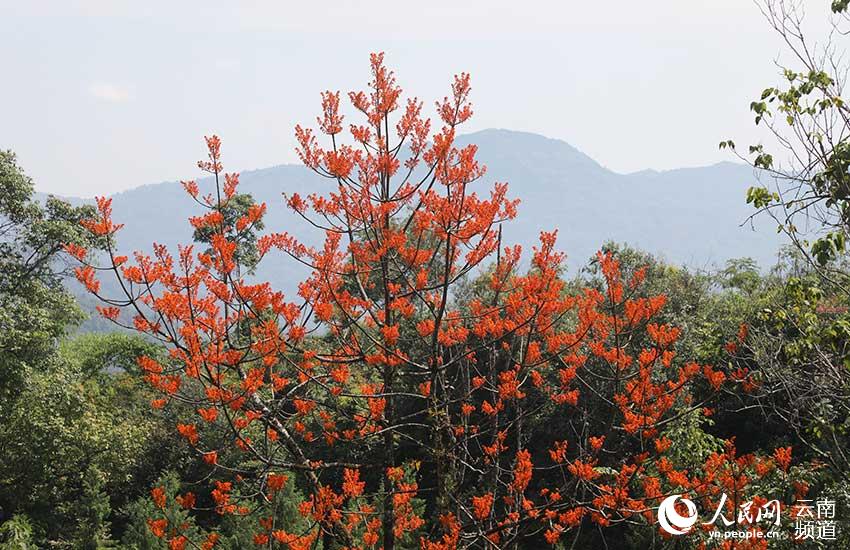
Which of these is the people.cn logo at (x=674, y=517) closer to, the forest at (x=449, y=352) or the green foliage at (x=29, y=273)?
the forest at (x=449, y=352)

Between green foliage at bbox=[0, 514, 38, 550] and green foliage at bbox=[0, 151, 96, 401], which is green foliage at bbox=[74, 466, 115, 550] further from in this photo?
green foliage at bbox=[0, 151, 96, 401]

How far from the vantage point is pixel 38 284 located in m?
17.6

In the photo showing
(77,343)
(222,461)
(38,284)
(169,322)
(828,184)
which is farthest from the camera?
(77,343)

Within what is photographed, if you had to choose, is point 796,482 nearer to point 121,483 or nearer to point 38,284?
point 121,483

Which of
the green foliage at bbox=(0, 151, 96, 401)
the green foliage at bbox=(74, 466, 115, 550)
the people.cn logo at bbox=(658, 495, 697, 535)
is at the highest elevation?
the green foliage at bbox=(0, 151, 96, 401)

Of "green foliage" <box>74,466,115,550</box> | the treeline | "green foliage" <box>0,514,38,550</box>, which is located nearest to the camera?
"green foliage" <box>0,514,38,550</box>

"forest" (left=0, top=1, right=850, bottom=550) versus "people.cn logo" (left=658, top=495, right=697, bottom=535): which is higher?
"forest" (left=0, top=1, right=850, bottom=550)

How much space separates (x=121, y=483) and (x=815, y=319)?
1733 centimetres

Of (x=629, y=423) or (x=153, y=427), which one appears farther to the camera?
(x=153, y=427)

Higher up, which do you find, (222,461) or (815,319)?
(815,319)

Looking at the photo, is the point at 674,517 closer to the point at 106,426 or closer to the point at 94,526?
the point at 94,526

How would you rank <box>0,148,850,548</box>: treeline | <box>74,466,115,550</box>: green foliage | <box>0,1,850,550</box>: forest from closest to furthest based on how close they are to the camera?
<box>0,1,850,550</box>: forest
<box>0,148,850,548</box>: treeline
<box>74,466,115,550</box>: green foliage

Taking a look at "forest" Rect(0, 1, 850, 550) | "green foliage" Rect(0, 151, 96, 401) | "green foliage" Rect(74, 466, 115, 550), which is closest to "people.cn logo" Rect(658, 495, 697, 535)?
"forest" Rect(0, 1, 850, 550)

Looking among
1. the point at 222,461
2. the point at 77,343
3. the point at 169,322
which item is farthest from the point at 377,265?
the point at 77,343
